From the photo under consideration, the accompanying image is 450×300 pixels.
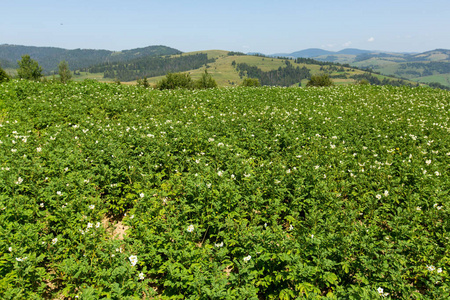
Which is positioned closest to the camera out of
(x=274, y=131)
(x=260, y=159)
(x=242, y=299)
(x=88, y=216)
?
(x=242, y=299)

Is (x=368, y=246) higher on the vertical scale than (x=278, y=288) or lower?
higher

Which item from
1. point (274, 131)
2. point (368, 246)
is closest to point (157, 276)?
point (368, 246)

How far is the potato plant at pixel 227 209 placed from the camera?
4.66 metres

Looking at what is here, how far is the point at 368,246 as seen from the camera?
504 cm

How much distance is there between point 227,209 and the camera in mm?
6773

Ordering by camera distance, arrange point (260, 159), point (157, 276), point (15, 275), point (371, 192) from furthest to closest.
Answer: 1. point (260, 159)
2. point (371, 192)
3. point (157, 276)
4. point (15, 275)

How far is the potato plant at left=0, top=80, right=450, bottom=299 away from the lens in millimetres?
4664

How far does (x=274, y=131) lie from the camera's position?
481 inches

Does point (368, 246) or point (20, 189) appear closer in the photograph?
point (368, 246)

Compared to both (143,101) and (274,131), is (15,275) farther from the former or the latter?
(143,101)

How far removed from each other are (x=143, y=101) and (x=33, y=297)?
626 inches

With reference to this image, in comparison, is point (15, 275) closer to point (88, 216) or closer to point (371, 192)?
point (88, 216)

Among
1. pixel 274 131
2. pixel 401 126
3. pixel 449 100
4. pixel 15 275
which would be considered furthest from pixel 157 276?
pixel 449 100

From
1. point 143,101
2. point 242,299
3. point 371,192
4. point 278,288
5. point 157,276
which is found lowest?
point 157,276
